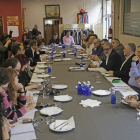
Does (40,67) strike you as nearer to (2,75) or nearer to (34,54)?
(34,54)

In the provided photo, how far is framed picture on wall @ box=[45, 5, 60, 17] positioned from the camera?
13.9 metres

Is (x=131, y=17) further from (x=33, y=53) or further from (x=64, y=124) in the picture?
(x=64, y=124)

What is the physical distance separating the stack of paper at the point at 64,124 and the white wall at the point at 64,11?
41.5 feet

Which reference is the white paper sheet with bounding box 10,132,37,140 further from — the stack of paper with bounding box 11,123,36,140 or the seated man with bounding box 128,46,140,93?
the seated man with bounding box 128,46,140,93

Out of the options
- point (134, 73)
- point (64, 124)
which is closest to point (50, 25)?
point (134, 73)

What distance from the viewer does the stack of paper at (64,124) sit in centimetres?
200

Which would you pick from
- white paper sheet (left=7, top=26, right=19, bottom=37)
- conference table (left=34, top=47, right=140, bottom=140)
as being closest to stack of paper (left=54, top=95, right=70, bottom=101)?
conference table (left=34, top=47, right=140, bottom=140)

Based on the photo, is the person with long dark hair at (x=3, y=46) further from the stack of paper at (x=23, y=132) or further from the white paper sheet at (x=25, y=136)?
the white paper sheet at (x=25, y=136)

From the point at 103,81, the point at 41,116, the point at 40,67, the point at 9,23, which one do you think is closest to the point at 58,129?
the point at 41,116

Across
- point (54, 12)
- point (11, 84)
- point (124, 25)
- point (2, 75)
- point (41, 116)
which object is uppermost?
point (54, 12)

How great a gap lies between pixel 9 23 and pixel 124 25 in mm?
5764

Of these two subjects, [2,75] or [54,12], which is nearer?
[2,75]

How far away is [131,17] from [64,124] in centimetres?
693

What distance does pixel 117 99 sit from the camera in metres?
2.72
